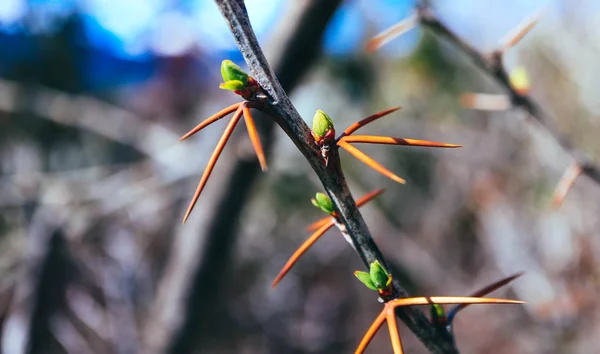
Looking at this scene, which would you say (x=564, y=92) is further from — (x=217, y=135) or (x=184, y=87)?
(x=184, y=87)

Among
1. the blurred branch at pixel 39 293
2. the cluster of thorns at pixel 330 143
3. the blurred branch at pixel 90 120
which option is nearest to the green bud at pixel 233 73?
the cluster of thorns at pixel 330 143

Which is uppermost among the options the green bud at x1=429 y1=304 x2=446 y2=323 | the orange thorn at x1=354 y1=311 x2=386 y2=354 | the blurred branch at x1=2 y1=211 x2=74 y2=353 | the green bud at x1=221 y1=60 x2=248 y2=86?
the green bud at x1=221 y1=60 x2=248 y2=86

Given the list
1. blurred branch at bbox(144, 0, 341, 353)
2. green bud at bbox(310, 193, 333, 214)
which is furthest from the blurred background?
green bud at bbox(310, 193, 333, 214)

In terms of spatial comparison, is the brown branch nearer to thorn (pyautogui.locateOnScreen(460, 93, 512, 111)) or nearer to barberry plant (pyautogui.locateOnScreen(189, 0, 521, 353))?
thorn (pyautogui.locateOnScreen(460, 93, 512, 111))

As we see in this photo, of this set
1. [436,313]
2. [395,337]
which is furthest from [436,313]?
[395,337]

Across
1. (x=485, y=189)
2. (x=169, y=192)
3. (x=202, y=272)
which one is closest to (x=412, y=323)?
(x=202, y=272)
